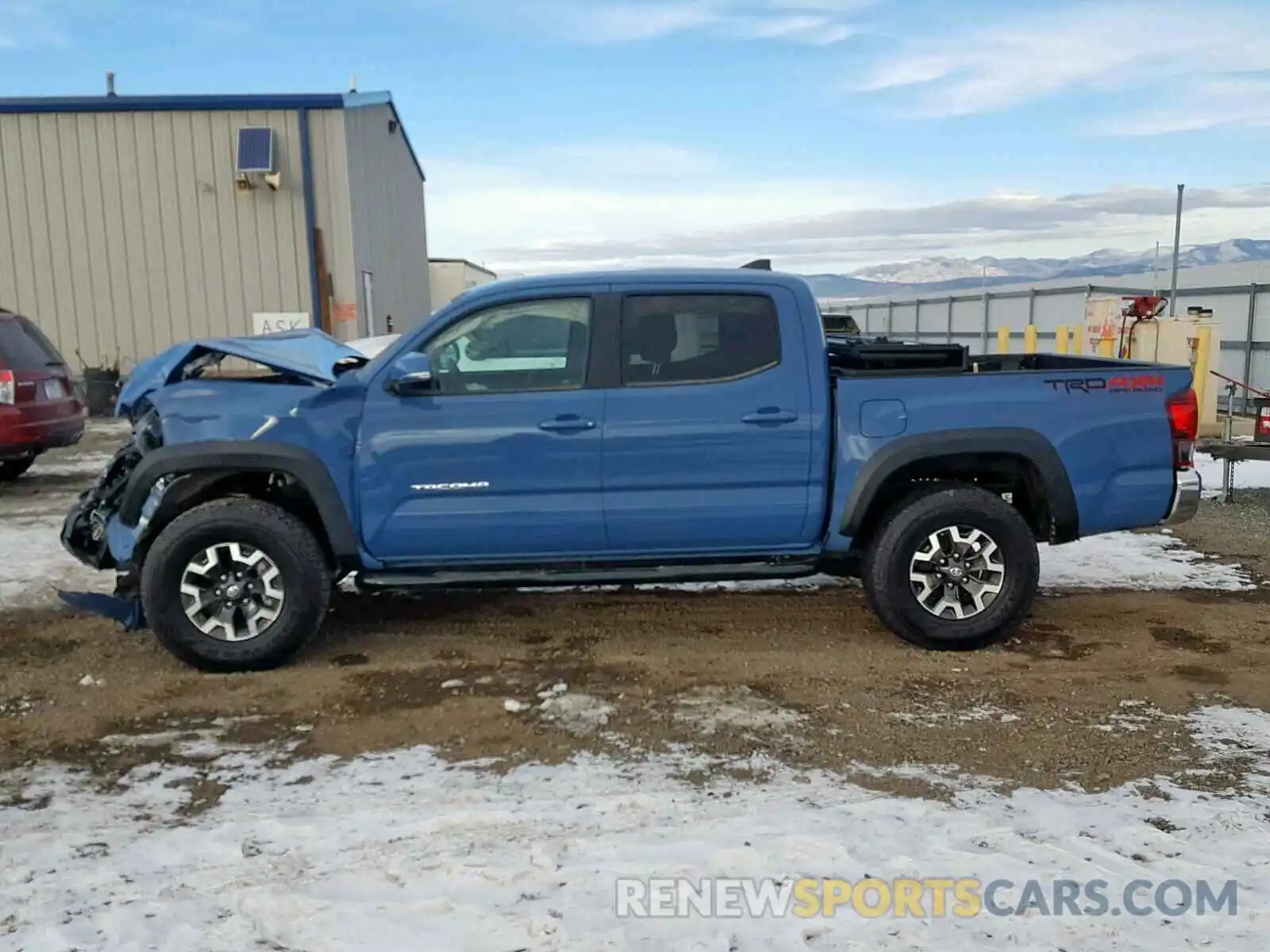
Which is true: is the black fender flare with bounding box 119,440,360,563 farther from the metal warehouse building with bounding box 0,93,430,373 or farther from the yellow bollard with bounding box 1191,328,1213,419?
the yellow bollard with bounding box 1191,328,1213,419

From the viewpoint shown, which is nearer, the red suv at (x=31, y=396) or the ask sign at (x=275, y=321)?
the red suv at (x=31, y=396)

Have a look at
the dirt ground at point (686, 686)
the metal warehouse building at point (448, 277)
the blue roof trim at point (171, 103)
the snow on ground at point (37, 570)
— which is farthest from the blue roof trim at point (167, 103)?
the metal warehouse building at point (448, 277)

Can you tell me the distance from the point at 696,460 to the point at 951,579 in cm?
138

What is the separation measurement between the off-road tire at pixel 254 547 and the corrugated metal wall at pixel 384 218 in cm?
1212

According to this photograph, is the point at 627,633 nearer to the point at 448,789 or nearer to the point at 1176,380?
the point at 448,789

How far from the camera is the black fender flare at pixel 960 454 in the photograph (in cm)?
498

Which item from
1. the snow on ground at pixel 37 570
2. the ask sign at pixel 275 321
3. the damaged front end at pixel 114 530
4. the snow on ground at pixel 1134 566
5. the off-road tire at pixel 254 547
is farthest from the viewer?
the ask sign at pixel 275 321

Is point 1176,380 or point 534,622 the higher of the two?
point 1176,380

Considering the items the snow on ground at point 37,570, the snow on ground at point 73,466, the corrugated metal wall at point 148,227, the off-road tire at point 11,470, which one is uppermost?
the corrugated metal wall at point 148,227

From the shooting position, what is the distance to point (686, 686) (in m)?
4.75

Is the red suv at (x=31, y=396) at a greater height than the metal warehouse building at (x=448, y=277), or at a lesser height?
lesser

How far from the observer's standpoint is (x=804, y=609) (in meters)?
5.98

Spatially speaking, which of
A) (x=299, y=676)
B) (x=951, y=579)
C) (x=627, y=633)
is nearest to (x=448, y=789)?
(x=299, y=676)

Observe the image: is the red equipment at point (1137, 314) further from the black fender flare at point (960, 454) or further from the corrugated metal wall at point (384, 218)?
the corrugated metal wall at point (384, 218)
